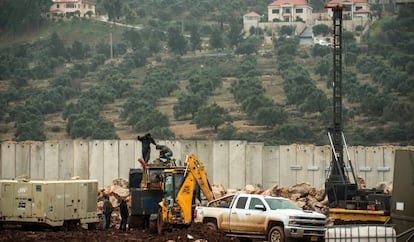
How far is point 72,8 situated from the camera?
497ft

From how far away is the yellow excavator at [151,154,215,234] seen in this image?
94.9 ft

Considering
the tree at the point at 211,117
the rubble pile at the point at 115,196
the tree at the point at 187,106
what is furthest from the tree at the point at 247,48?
the rubble pile at the point at 115,196

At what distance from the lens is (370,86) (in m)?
96.1

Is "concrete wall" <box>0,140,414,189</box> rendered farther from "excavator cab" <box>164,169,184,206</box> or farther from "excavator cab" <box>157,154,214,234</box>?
"excavator cab" <box>164,169,184,206</box>

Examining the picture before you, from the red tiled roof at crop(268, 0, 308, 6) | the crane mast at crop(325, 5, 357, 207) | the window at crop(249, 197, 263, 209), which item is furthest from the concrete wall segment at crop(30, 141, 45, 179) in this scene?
the red tiled roof at crop(268, 0, 308, 6)

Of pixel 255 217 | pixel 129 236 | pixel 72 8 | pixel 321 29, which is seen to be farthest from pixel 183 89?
pixel 255 217

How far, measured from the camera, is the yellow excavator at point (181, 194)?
28922 mm

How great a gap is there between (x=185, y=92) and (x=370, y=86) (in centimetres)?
1643

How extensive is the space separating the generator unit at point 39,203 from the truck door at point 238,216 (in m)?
6.67

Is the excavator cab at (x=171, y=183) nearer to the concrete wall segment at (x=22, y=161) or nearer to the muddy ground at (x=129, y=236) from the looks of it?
the muddy ground at (x=129, y=236)

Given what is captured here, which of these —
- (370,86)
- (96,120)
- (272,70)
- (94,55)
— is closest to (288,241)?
(96,120)

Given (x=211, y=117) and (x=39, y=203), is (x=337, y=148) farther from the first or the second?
(x=211, y=117)

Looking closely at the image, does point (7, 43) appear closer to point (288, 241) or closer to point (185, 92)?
point (185, 92)

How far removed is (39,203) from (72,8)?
403 feet
